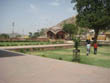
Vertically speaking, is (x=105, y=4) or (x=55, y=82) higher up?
(x=105, y=4)

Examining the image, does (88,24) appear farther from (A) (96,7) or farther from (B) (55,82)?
(B) (55,82)

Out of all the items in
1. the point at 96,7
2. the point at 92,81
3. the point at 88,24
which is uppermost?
the point at 96,7

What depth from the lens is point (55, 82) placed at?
5289 millimetres

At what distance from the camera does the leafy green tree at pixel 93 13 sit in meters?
27.5

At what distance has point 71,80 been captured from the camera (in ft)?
18.2

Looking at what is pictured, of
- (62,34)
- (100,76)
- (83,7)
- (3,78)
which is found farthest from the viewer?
(62,34)

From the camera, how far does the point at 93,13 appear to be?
92.3 feet

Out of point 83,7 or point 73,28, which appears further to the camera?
point 73,28

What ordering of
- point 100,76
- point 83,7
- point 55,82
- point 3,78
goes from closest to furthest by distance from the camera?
point 55,82 → point 3,78 → point 100,76 → point 83,7

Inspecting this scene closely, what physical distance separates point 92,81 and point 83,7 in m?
26.7

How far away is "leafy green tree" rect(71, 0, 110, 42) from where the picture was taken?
27.5 m

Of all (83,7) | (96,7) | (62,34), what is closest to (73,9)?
(83,7)

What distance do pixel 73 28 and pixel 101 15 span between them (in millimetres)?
43976

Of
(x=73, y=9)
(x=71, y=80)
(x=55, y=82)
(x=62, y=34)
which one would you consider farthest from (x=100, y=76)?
(x=62, y=34)
